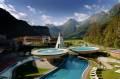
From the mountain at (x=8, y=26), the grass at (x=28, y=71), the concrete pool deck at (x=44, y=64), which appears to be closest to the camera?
the grass at (x=28, y=71)

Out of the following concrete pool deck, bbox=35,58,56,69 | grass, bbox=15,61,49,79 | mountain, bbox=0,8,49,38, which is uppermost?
mountain, bbox=0,8,49,38

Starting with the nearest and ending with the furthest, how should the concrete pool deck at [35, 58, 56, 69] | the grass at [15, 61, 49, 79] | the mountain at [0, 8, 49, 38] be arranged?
the grass at [15, 61, 49, 79], the concrete pool deck at [35, 58, 56, 69], the mountain at [0, 8, 49, 38]

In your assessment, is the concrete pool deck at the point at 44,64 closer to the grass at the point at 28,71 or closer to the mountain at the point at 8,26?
the grass at the point at 28,71

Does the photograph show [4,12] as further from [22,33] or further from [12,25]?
[22,33]

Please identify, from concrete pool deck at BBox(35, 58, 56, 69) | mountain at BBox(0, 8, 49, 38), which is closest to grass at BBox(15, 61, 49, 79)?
concrete pool deck at BBox(35, 58, 56, 69)

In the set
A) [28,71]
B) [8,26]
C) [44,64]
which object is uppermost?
[8,26]

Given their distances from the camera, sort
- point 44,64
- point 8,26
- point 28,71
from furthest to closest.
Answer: point 8,26
point 44,64
point 28,71

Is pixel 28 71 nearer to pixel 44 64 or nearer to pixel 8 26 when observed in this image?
pixel 44 64

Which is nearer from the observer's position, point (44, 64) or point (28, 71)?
point (28, 71)

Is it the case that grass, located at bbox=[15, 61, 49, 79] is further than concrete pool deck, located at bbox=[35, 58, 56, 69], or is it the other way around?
concrete pool deck, located at bbox=[35, 58, 56, 69]

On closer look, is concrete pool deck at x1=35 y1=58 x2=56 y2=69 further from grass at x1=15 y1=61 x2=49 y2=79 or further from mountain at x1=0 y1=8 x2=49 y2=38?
mountain at x1=0 y1=8 x2=49 y2=38

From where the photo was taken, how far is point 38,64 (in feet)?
92.1

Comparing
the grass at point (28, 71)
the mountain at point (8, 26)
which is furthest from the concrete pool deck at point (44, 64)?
the mountain at point (8, 26)

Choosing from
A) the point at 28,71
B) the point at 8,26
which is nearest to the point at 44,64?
the point at 28,71
